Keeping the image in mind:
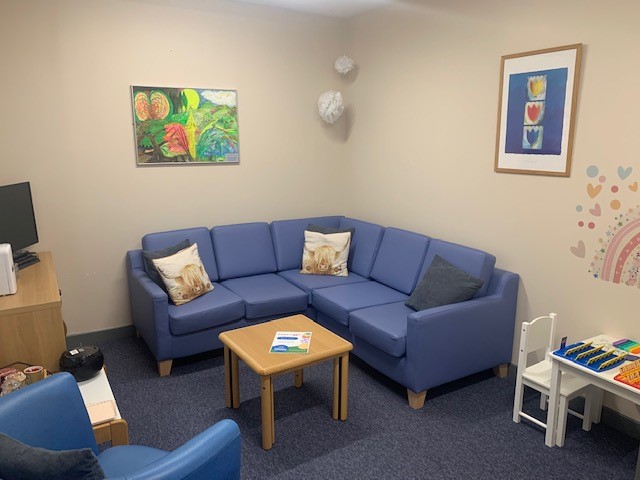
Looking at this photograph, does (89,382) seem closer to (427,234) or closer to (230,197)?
(230,197)

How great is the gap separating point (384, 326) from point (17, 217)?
2467 mm

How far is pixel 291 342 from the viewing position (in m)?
2.65

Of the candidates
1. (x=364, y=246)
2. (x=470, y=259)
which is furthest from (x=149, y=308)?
(x=470, y=259)

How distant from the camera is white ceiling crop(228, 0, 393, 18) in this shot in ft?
12.6

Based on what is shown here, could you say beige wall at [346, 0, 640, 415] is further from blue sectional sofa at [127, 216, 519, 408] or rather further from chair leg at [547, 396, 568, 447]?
chair leg at [547, 396, 568, 447]

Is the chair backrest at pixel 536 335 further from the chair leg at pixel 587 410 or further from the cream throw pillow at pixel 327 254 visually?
the cream throw pillow at pixel 327 254

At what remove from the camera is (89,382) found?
7.44 feet

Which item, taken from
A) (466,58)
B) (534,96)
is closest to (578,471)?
(534,96)

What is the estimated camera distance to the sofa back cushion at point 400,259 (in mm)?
3533

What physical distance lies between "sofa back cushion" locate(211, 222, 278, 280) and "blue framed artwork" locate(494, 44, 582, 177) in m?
1.97

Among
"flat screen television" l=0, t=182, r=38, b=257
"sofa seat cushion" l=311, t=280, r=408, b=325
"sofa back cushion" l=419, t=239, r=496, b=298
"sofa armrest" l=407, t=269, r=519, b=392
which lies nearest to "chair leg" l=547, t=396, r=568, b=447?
"sofa armrest" l=407, t=269, r=519, b=392

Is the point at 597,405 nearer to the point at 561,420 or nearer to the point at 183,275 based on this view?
the point at 561,420

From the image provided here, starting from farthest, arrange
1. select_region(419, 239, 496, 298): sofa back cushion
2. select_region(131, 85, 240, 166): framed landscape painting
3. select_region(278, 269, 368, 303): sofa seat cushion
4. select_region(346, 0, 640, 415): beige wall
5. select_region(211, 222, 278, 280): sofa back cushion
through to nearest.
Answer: select_region(211, 222, 278, 280): sofa back cushion
select_region(278, 269, 368, 303): sofa seat cushion
select_region(131, 85, 240, 166): framed landscape painting
select_region(419, 239, 496, 298): sofa back cushion
select_region(346, 0, 640, 415): beige wall

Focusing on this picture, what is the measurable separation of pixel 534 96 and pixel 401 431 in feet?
6.89
